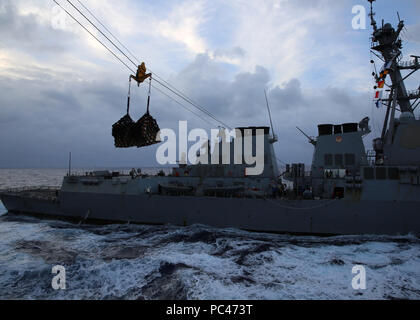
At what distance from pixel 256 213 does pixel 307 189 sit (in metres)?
3.62

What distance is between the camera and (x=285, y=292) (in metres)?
7.30

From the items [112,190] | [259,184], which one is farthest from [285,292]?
[112,190]

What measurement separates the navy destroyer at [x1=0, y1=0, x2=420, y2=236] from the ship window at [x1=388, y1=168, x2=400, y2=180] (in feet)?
0.13

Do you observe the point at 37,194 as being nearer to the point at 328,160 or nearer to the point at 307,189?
the point at 307,189

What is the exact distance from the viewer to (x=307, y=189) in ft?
47.6

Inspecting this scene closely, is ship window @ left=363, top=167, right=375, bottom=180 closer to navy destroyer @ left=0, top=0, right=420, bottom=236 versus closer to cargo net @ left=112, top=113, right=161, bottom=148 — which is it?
navy destroyer @ left=0, top=0, right=420, bottom=236

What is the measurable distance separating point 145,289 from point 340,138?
41.2 ft

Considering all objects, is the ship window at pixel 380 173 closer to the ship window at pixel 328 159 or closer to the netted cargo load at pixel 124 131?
the ship window at pixel 328 159

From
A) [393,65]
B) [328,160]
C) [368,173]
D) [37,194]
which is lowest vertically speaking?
[37,194]

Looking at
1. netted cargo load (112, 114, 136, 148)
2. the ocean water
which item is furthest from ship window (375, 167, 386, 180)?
netted cargo load (112, 114, 136, 148)

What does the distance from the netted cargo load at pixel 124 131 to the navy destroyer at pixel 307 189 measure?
123 mm

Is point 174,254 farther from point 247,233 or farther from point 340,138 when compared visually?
point 340,138

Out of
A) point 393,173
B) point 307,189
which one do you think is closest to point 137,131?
point 307,189

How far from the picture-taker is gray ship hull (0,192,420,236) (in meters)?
12.0
